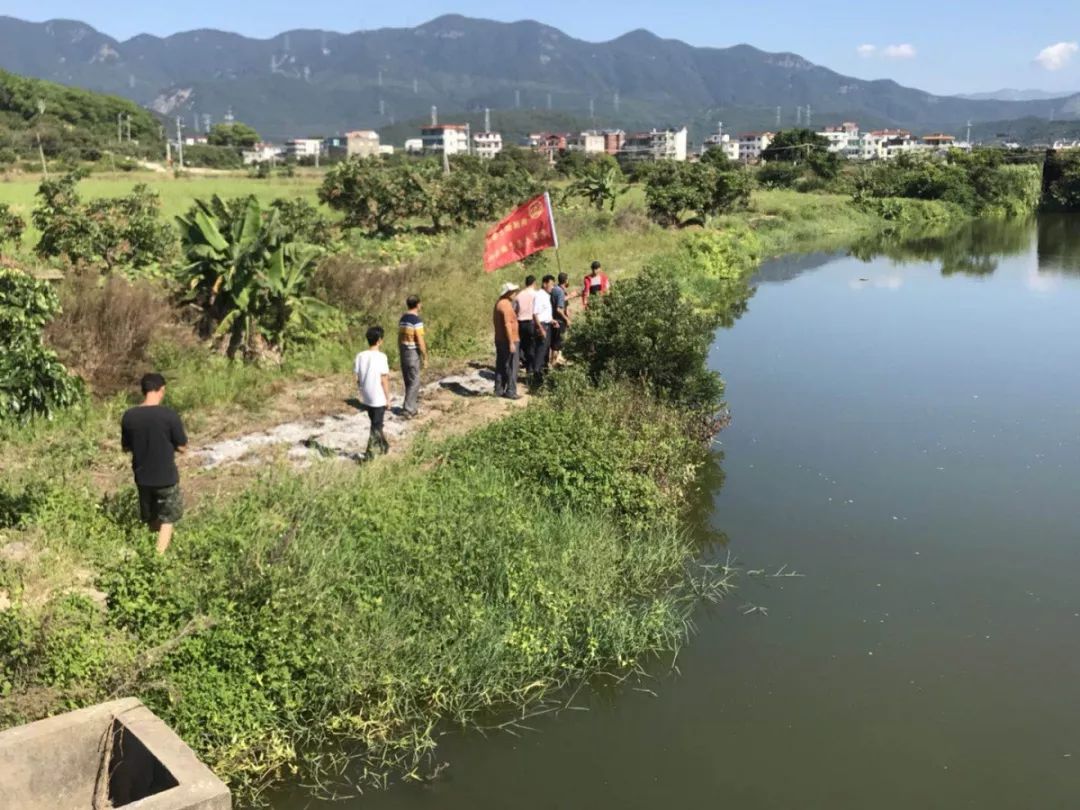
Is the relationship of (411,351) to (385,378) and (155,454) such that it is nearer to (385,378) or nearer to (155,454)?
(385,378)

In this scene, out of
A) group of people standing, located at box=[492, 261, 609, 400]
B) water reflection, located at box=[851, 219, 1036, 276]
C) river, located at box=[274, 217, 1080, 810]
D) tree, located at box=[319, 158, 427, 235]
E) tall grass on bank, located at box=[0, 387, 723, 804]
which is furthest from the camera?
water reflection, located at box=[851, 219, 1036, 276]

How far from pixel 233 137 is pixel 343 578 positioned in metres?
118

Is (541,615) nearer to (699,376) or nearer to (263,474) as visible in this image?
(263,474)

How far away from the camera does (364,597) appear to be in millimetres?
5762

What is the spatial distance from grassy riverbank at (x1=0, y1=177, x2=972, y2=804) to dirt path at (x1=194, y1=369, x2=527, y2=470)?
1.32ft

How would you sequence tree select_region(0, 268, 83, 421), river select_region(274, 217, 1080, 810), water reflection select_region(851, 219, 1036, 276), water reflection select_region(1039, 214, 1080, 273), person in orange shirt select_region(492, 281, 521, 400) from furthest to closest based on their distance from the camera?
water reflection select_region(851, 219, 1036, 276) → water reflection select_region(1039, 214, 1080, 273) → person in orange shirt select_region(492, 281, 521, 400) → tree select_region(0, 268, 83, 421) → river select_region(274, 217, 1080, 810)

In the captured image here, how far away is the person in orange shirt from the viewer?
33.8ft

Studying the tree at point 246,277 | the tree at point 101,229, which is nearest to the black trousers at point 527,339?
the tree at point 246,277

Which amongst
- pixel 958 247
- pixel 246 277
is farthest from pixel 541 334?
pixel 958 247

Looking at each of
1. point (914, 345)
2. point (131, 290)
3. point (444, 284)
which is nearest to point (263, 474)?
point (131, 290)

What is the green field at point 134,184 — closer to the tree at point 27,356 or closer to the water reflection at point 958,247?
the tree at point 27,356

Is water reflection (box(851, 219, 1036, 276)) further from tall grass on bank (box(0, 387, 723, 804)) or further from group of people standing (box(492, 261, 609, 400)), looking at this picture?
tall grass on bank (box(0, 387, 723, 804))

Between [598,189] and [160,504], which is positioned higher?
[598,189]

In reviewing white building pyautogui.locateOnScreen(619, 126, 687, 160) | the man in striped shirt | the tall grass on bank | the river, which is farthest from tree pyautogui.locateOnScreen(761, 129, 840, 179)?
white building pyautogui.locateOnScreen(619, 126, 687, 160)
